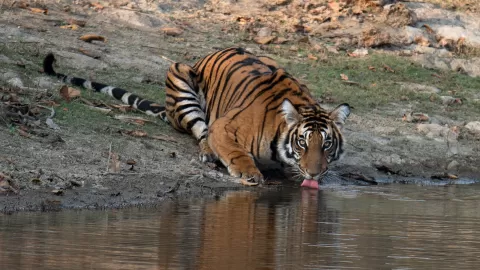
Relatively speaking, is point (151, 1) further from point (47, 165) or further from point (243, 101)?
point (47, 165)

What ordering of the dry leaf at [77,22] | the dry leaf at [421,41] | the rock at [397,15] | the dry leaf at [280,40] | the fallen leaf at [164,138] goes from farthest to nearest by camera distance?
the rock at [397,15]
the dry leaf at [421,41]
the dry leaf at [280,40]
the dry leaf at [77,22]
the fallen leaf at [164,138]

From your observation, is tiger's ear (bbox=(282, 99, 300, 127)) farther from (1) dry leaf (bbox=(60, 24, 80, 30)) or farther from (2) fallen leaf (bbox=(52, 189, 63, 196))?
(1) dry leaf (bbox=(60, 24, 80, 30))

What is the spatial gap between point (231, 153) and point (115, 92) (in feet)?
6.65

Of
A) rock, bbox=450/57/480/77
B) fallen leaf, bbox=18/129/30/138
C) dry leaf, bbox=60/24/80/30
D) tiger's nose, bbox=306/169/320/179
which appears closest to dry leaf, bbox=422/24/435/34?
rock, bbox=450/57/480/77

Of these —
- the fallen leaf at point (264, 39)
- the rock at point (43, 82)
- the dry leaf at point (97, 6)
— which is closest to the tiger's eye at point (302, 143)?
the rock at point (43, 82)

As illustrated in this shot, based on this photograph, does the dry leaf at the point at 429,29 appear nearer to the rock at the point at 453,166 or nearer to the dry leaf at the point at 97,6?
the dry leaf at the point at 97,6

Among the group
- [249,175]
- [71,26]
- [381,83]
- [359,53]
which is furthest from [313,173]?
[359,53]

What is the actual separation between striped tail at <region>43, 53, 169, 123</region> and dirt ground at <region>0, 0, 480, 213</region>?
17cm

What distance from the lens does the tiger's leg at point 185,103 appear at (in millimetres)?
10156

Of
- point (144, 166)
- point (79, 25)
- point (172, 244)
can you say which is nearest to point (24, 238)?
point (172, 244)

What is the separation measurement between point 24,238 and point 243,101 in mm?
4080

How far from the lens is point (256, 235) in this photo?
21.6 ft

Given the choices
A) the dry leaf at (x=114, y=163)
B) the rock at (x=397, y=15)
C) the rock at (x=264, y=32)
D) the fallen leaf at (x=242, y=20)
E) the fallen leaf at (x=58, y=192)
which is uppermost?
the rock at (x=397, y=15)

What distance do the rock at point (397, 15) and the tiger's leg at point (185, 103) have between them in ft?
16.2
